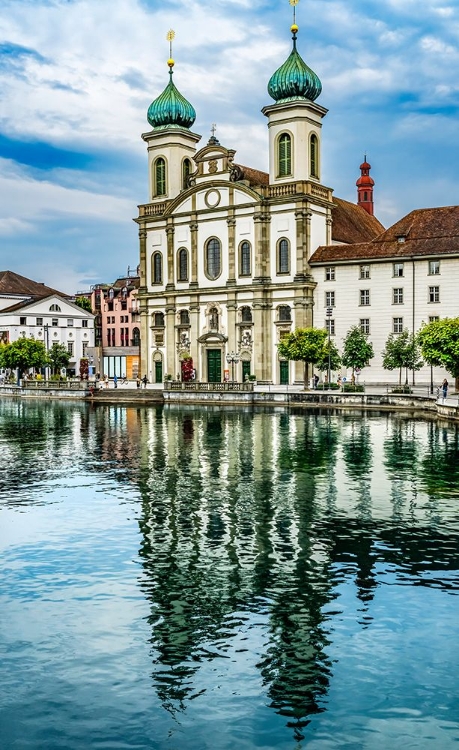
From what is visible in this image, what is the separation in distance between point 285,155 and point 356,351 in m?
20.8

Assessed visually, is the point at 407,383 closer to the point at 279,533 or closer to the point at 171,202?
the point at 171,202

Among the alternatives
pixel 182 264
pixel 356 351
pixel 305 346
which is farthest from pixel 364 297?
pixel 182 264

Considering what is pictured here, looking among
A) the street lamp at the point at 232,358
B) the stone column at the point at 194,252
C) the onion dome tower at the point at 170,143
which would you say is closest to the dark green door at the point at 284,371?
the street lamp at the point at 232,358

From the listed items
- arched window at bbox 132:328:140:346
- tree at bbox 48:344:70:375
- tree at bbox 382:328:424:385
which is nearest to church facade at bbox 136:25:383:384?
tree at bbox 382:328:424:385

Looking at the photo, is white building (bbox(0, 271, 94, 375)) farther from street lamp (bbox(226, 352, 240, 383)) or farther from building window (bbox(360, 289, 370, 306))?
building window (bbox(360, 289, 370, 306))

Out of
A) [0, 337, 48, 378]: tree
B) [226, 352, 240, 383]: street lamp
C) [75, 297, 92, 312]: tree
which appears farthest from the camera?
[75, 297, 92, 312]: tree

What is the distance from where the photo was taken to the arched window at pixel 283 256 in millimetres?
77125

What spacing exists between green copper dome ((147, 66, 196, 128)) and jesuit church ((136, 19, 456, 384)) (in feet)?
0.57

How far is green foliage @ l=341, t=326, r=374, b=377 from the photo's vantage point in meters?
69.9

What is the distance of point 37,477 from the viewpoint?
1272 inches

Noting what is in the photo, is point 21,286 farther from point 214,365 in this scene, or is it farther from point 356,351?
point 356,351

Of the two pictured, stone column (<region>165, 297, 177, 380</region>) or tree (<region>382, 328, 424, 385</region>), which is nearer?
tree (<region>382, 328, 424, 385</region>)

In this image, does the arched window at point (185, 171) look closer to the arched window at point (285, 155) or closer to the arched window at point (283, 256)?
the arched window at point (285, 155)

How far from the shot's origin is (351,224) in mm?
89062
